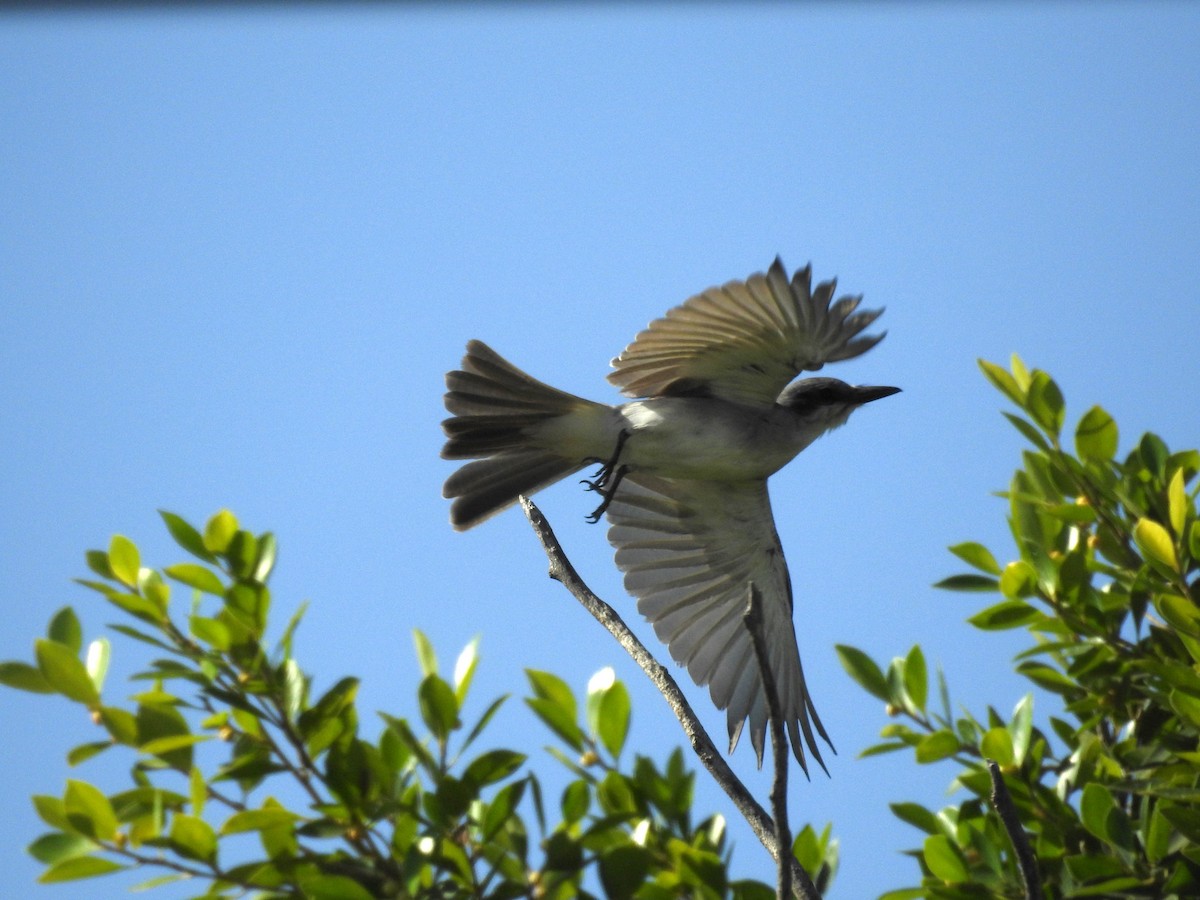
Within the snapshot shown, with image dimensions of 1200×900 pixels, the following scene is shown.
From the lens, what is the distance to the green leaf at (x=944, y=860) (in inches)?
128

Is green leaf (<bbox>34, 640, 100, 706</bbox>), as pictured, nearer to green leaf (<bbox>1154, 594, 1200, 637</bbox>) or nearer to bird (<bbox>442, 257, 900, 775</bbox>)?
bird (<bbox>442, 257, 900, 775</bbox>)

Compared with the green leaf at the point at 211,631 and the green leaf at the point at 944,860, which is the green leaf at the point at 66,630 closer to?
the green leaf at the point at 211,631

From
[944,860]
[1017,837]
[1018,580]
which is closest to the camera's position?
[1017,837]

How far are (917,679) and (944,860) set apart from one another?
1.92 feet

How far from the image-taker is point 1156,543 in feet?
11.1

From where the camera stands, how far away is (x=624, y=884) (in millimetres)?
2809

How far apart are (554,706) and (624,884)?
50 cm

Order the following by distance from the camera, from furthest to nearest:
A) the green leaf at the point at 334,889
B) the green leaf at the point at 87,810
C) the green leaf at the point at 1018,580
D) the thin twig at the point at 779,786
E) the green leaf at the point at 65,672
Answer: the green leaf at the point at 1018,580
the green leaf at the point at 65,672
the green leaf at the point at 87,810
the green leaf at the point at 334,889
the thin twig at the point at 779,786

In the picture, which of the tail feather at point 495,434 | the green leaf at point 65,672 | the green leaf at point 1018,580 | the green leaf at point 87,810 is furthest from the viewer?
the tail feather at point 495,434

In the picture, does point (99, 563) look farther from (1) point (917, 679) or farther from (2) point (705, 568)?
(2) point (705, 568)

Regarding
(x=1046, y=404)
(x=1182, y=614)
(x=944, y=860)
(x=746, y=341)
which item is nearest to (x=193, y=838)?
(x=944, y=860)

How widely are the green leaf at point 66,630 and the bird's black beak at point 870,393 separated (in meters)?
3.38

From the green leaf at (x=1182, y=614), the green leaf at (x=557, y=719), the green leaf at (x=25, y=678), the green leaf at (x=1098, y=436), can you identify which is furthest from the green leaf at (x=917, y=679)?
the green leaf at (x=25, y=678)

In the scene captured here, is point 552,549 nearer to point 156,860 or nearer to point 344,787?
point 344,787
